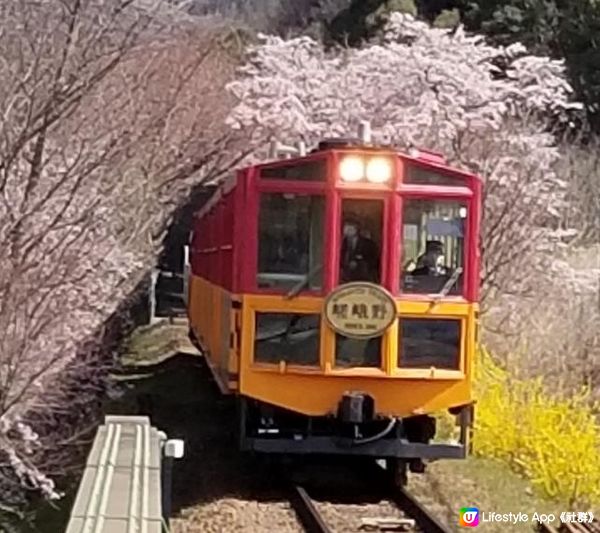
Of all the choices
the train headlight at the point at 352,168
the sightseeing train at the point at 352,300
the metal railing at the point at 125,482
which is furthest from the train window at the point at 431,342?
the metal railing at the point at 125,482

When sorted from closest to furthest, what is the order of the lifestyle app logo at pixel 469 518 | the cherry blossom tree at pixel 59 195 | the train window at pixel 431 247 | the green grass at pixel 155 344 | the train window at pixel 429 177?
the cherry blossom tree at pixel 59 195, the lifestyle app logo at pixel 469 518, the train window at pixel 431 247, the train window at pixel 429 177, the green grass at pixel 155 344

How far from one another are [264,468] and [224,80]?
10958mm

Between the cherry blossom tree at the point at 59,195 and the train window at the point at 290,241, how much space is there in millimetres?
1118

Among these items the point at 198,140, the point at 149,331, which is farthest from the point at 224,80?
the point at 149,331

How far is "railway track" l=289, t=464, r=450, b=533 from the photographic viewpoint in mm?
8877

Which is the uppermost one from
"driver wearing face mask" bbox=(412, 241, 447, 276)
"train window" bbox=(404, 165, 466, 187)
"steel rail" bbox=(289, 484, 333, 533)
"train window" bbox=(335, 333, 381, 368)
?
"train window" bbox=(404, 165, 466, 187)

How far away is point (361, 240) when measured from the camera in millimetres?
9961

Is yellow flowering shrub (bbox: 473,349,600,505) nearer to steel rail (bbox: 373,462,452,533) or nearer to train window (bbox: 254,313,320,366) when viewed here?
steel rail (bbox: 373,462,452,533)

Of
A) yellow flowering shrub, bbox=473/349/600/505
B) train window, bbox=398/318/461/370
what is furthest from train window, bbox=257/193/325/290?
yellow flowering shrub, bbox=473/349/600/505

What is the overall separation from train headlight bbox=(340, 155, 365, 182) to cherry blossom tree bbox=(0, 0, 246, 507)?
1479mm

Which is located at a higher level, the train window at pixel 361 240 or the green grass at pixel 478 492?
the train window at pixel 361 240

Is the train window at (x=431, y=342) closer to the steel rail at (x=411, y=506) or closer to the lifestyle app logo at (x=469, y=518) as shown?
the steel rail at (x=411, y=506)

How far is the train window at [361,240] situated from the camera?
9.90m

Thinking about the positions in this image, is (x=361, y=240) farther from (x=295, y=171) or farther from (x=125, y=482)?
(x=125, y=482)
